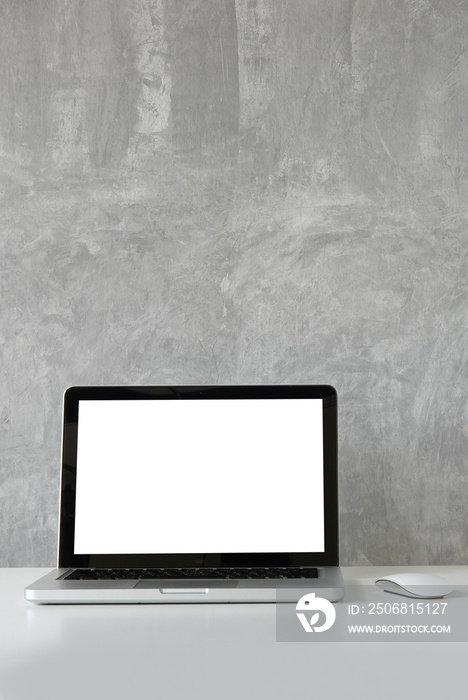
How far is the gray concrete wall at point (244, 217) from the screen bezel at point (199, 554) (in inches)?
5.1

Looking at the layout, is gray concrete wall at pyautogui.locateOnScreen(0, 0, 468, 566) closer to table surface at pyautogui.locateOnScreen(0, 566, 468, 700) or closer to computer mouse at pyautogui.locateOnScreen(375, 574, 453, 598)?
computer mouse at pyautogui.locateOnScreen(375, 574, 453, 598)

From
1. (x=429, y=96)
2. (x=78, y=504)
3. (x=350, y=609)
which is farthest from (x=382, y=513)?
(x=429, y=96)

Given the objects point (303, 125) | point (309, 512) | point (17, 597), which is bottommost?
point (17, 597)

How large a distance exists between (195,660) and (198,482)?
0.37 meters

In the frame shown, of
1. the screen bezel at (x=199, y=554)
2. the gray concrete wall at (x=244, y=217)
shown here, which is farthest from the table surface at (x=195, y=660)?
the gray concrete wall at (x=244, y=217)

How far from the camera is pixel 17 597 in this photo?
98 centimetres

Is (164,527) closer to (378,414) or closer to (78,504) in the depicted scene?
(78,504)

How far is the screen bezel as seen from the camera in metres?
1.05

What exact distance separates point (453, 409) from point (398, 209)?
383 millimetres

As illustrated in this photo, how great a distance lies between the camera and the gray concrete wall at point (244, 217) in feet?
4.01

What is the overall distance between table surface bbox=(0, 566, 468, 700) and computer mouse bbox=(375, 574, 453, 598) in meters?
0.15

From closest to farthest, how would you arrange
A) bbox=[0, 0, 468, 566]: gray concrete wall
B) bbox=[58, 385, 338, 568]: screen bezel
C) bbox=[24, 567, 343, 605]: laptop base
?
bbox=[24, 567, 343, 605]: laptop base, bbox=[58, 385, 338, 568]: screen bezel, bbox=[0, 0, 468, 566]: gray concrete wall

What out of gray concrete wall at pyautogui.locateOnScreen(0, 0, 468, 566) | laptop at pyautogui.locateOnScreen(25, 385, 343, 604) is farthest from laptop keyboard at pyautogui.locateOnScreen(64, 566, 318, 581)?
gray concrete wall at pyautogui.locateOnScreen(0, 0, 468, 566)

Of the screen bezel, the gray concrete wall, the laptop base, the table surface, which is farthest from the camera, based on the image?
the gray concrete wall
